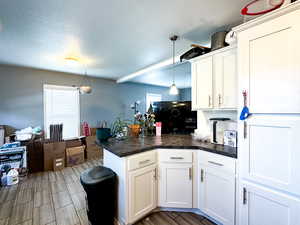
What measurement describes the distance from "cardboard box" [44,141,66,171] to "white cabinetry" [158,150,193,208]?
280cm

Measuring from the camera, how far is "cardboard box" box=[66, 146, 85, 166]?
352cm

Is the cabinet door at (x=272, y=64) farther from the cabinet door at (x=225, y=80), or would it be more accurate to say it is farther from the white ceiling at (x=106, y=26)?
the white ceiling at (x=106, y=26)

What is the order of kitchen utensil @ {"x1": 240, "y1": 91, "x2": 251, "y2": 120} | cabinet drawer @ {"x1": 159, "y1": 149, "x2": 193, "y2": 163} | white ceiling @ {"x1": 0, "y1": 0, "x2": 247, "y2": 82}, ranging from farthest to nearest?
cabinet drawer @ {"x1": 159, "y1": 149, "x2": 193, "y2": 163} → white ceiling @ {"x1": 0, "y1": 0, "x2": 247, "y2": 82} → kitchen utensil @ {"x1": 240, "y1": 91, "x2": 251, "y2": 120}

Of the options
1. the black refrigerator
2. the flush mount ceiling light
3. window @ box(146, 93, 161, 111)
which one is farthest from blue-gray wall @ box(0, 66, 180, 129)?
the black refrigerator

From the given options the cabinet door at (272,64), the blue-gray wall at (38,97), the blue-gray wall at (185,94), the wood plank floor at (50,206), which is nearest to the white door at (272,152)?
the cabinet door at (272,64)

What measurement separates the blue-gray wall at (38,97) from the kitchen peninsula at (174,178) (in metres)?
2.98

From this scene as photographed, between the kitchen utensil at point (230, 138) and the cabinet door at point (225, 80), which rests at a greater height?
the cabinet door at point (225, 80)

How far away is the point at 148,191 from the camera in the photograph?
5.68 ft

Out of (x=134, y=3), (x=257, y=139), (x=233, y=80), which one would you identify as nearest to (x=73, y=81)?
(x=134, y=3)

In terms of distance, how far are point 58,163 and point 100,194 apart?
2.50 m

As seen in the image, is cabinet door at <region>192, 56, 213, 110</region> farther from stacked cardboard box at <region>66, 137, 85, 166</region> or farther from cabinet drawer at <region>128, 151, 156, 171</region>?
stacked cardboard box at <region>66, 137, 85, 166</region>

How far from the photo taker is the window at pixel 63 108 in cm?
381

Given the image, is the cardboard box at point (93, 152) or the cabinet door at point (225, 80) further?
the cardboard box at point (93, 152)

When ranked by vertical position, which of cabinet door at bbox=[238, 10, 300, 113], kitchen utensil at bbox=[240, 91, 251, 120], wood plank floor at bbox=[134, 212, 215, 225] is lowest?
wood plank floor at bbox=[134, 212, 215, 225]
